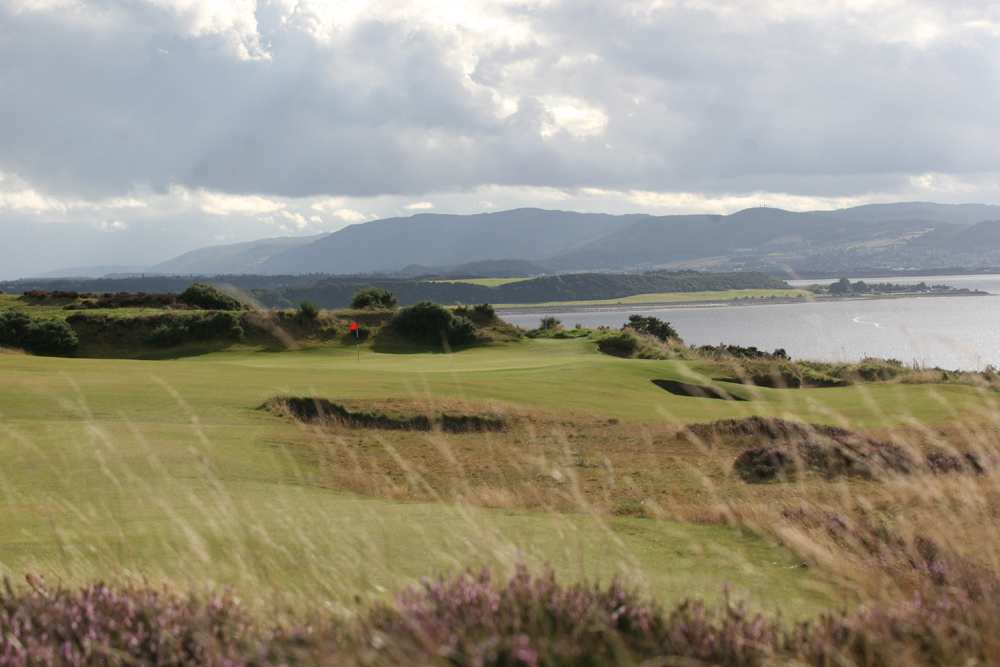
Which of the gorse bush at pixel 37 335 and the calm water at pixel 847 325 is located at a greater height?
the gorse bush at pixel 37 335

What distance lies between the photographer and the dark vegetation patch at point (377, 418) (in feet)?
53.4

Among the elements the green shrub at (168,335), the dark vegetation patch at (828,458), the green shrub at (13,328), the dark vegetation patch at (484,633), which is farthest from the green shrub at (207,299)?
the dark vegetation patch at (484,633)

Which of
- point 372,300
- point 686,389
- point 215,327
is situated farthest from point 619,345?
point 215,327

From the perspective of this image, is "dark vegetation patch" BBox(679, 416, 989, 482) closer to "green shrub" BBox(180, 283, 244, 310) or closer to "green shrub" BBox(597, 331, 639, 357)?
"green shrub" BBox(597, 331, 639, 357)

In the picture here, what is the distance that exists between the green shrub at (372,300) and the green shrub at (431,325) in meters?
8.51

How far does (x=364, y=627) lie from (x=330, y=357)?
38.5 metres

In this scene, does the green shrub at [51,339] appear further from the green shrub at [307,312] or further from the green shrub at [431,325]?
the green shrub at [431,325]

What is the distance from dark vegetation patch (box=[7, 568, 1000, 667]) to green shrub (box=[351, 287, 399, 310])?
53.4 metres

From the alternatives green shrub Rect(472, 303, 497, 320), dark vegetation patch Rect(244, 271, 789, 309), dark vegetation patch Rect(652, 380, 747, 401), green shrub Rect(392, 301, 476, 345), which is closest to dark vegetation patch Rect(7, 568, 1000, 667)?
dark vegetation patch Rect(652, 380, 747, 401)

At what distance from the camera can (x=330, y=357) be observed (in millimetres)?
40312

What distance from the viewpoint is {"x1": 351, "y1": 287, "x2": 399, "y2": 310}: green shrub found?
57312 millimetres

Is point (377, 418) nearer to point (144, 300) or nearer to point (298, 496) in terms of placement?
point (298, 496)

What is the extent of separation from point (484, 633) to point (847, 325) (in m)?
105

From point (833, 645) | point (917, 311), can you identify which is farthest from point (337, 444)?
point (917, 311)
